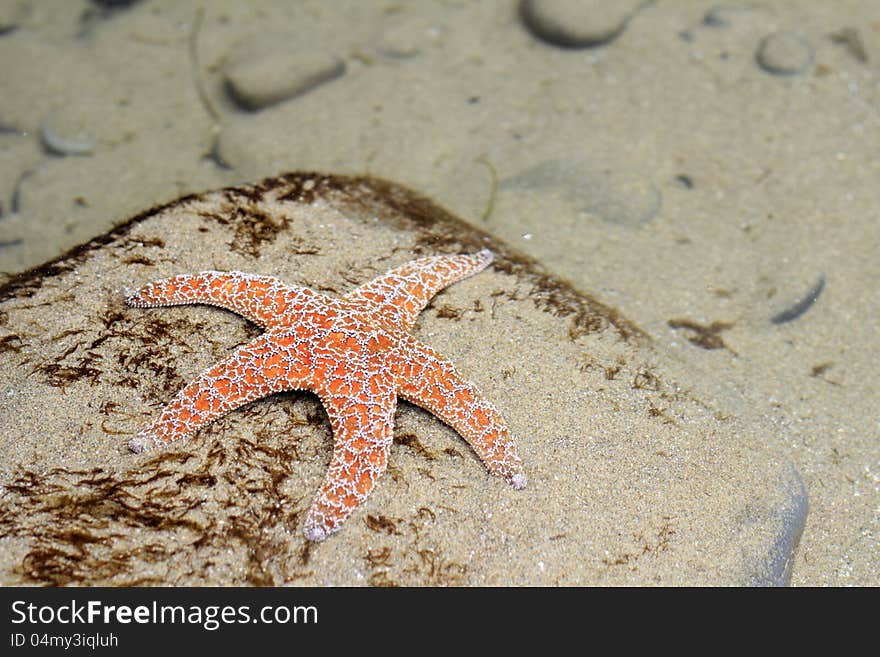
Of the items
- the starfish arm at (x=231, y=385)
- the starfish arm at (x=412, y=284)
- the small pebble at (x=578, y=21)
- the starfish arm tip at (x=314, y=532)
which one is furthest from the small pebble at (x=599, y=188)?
the starfish arm tip at (x=314, y=532)

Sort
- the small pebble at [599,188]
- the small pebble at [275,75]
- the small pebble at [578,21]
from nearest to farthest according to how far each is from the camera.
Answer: the small pebble at [599,188]
the small pebble at [275,75]
the small pebble at [578,21]

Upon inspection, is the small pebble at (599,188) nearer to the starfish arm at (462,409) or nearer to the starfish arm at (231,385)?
the starfish arm at (462,409)

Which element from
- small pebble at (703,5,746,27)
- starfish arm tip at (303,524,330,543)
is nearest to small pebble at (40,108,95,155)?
starfish arm tip at (303,524,330,543)

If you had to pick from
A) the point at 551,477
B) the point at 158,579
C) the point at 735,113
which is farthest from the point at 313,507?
the point at 735,113

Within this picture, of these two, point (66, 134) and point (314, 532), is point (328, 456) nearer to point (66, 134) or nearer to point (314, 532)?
point (314, 532)

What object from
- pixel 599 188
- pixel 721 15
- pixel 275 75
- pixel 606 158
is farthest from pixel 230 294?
pixel 721 15

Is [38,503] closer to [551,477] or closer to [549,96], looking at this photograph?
[551,477]

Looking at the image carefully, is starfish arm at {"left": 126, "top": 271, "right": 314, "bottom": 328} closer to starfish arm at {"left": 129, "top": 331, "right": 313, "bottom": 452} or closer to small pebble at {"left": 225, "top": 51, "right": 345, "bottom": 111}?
starfish arm at {"left": 129, "top": 331, "right": 313, "bottom": 452}
